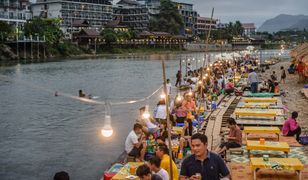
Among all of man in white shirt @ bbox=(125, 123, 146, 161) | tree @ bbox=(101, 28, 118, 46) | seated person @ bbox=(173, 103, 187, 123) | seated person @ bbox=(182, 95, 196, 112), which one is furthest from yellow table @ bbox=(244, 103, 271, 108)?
tree @ bbox=(101, 28, 118, 46)

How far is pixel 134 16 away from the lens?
150m

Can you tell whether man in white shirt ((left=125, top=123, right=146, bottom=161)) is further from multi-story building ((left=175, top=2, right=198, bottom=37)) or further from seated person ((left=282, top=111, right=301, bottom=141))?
multi-story building ((left=175, top=2, right=198, bottom=37))

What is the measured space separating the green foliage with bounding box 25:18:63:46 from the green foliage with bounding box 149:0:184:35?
54.4 metres

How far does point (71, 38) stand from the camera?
113 metres

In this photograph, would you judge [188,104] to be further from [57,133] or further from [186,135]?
[57,133]

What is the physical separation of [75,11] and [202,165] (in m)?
130

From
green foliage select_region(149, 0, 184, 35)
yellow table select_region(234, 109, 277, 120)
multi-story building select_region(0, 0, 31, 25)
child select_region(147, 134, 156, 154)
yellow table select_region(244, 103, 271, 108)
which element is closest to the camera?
child select_region(147, 134, 156, 154)

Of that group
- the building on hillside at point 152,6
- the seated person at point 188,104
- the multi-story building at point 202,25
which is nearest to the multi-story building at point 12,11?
the building on hillside at point 152,6

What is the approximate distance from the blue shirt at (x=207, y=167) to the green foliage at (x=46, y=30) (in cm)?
9119

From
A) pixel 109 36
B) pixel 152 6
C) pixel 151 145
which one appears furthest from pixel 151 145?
pixel 152 6

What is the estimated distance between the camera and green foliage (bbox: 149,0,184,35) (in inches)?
5738

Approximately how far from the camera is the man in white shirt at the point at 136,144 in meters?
10.6

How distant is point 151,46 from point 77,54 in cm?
3375

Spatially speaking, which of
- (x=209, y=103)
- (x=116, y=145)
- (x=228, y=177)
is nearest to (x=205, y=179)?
(x=228, y=177)
